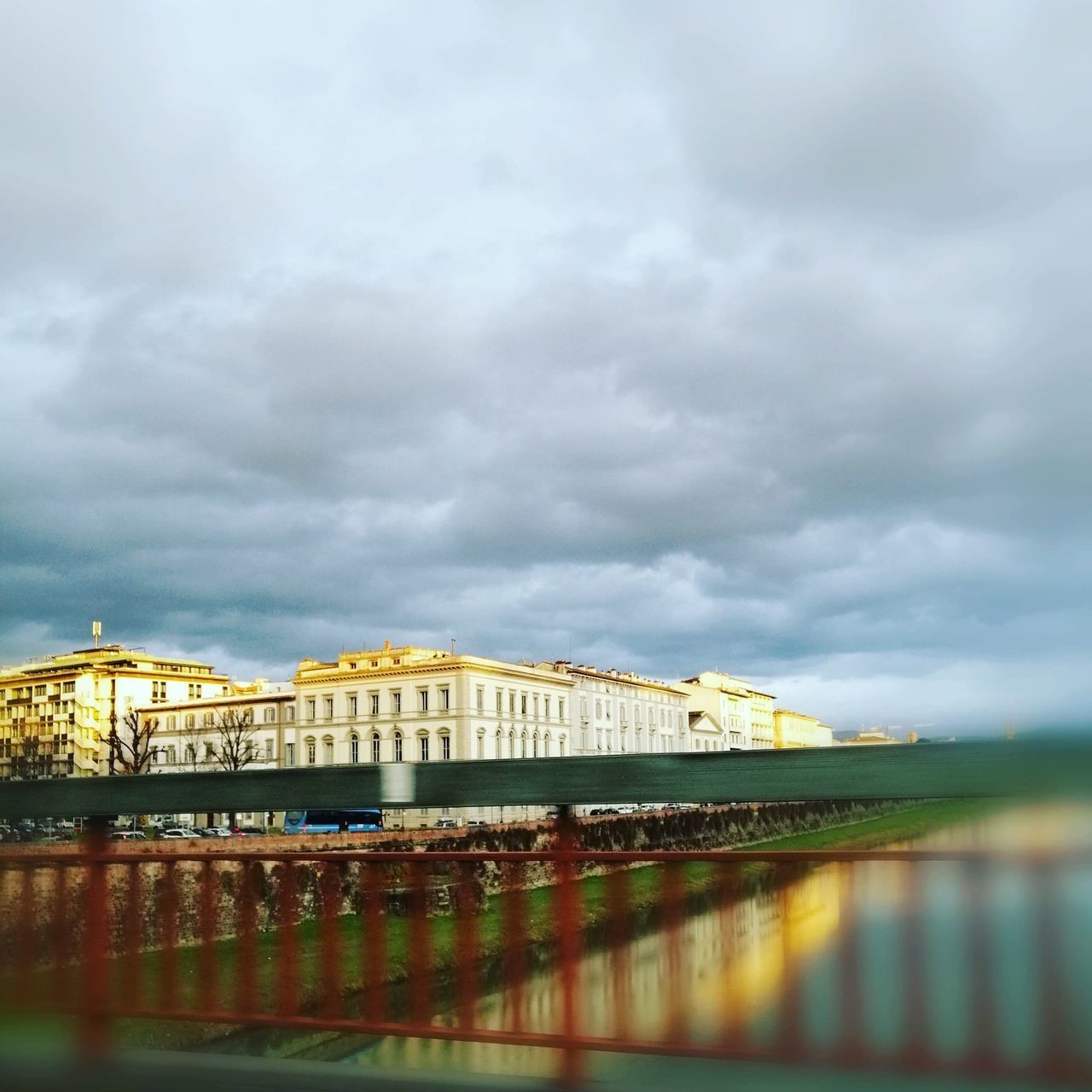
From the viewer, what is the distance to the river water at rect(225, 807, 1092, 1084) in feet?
8.36

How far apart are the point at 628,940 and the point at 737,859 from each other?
37 centimetres

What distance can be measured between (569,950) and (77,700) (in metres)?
35.4

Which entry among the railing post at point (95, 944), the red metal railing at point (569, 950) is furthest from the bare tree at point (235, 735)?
the red metal railing at point (569, 950)

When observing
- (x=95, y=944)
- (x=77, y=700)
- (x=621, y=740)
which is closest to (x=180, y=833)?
(x=95, y=944)

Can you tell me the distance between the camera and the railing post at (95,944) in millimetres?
3729

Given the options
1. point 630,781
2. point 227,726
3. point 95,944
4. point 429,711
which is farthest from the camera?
point 227,726

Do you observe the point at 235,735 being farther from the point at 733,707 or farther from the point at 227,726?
the point at 733,707

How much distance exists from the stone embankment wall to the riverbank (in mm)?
41

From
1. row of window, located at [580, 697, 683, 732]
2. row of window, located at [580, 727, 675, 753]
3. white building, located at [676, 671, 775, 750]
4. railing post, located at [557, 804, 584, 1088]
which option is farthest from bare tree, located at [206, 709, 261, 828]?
railing post, located at [557, 804, 584, 1088]

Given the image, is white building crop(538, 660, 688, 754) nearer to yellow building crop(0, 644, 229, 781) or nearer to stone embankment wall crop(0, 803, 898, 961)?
yellow building crop(0, 644, 229, 781)

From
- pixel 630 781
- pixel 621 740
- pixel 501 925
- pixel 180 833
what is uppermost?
pixel 630 781

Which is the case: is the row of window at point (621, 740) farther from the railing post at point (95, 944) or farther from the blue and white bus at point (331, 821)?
the railing post at point (95, 944)

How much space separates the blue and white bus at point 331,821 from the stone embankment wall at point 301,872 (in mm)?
48

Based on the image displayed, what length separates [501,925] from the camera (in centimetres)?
313
